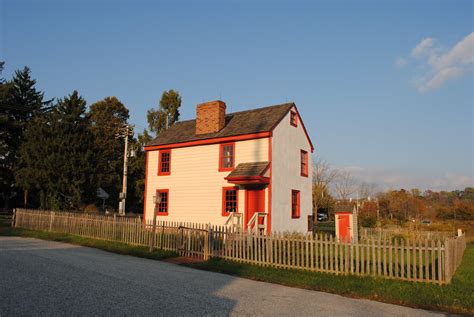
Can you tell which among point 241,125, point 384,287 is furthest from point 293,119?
point 384,287

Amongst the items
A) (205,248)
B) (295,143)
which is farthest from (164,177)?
(205,248)

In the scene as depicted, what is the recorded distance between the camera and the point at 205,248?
13.9 m

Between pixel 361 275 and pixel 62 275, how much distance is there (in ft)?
26.8

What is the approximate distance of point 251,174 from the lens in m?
18.1

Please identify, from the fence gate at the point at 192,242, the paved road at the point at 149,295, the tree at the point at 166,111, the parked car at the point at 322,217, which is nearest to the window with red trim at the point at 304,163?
the fence gate at the point at 192,242

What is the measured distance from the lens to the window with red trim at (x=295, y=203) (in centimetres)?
2097

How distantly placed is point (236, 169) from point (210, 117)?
452cm

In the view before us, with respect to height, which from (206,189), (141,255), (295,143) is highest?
(295,143)

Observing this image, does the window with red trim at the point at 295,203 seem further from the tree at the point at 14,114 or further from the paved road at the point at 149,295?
the tree at the point at 14,114

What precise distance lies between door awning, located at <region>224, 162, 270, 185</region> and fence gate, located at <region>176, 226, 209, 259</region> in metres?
4.30

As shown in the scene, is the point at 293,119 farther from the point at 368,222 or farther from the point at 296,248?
the point at 368,222

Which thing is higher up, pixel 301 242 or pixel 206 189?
pixel 206 189

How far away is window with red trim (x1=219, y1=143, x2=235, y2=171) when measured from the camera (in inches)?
799

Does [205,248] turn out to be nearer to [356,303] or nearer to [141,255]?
[141,255]
